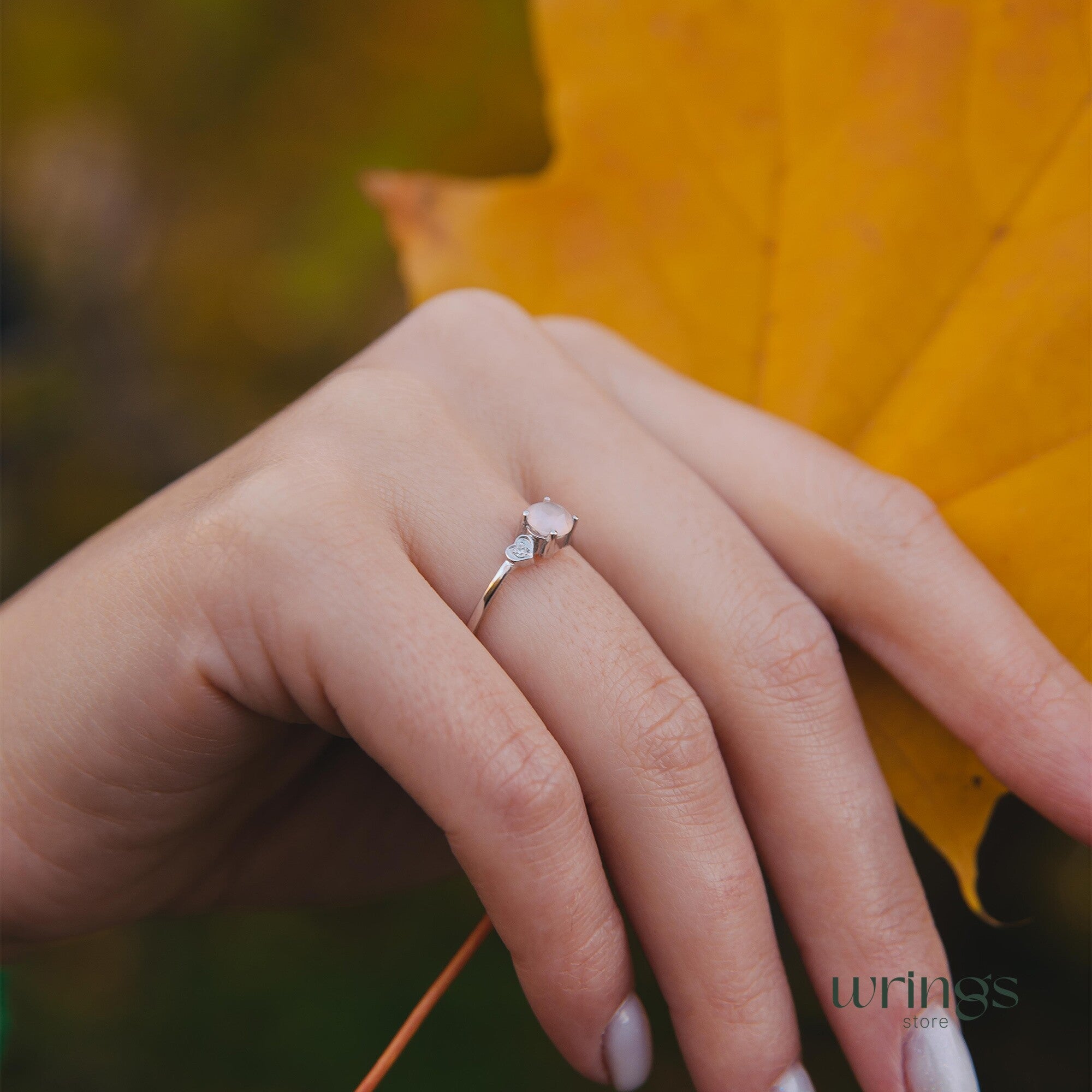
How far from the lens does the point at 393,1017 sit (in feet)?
4.41

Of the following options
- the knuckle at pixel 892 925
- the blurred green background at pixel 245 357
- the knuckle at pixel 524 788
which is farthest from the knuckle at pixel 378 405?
the blurred green background at pixel 245 357

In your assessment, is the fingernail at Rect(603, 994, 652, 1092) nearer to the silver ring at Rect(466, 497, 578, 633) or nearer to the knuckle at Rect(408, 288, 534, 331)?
the silver ring at Rect(466, 497, 578, 633)

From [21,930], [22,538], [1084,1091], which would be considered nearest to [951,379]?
[1084,1091]

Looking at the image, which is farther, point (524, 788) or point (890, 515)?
point (890, 515)

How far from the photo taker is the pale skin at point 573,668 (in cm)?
67

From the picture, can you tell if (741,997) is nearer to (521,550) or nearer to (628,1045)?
(628,1045)

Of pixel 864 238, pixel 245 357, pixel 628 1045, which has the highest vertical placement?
pixel 245 357

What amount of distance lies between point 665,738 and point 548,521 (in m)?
0.20

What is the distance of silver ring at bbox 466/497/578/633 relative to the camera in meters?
0.73

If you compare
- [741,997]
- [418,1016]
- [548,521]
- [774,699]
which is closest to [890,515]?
[774,699]

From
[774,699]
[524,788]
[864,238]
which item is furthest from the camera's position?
[864,238]

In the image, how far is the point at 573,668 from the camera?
0.71 meters

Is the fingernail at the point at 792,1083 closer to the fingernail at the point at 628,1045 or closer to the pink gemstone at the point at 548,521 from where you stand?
the fingernail at the point at 628,1045

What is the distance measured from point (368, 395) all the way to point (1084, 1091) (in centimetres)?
112
